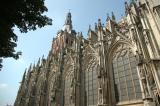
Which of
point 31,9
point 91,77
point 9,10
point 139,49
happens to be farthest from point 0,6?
point 91,77

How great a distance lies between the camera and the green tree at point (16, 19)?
5.56 meters

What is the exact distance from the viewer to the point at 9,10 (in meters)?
5.59

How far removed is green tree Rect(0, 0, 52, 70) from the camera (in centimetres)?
556

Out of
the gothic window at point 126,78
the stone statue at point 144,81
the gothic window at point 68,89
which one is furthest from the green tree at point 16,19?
the gothic window at point 68,89

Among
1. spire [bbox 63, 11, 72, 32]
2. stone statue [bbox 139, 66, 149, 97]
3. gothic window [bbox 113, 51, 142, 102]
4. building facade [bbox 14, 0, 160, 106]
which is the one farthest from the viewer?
spire [bbox 63, 11, 72, 32]

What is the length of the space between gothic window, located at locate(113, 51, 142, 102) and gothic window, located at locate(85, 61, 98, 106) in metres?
2.51

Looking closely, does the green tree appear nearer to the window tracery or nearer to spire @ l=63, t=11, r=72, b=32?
the window tracery

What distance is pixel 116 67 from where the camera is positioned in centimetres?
1650

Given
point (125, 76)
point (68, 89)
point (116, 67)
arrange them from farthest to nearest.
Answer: point (68, 89)
point (116, 67)
point (125, 76)

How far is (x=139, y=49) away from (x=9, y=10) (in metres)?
11.4

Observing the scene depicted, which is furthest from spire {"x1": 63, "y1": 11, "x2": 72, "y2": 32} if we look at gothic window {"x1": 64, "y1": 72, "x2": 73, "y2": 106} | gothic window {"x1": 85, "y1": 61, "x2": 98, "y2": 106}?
gothic window {"x1": 85, "y1": 61, "x2": 98, "y2": 106}

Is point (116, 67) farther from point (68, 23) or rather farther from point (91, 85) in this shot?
point (68, 23)


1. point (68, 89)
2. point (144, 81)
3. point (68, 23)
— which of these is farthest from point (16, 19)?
point (68, 23)

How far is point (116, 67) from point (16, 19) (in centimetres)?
1220
